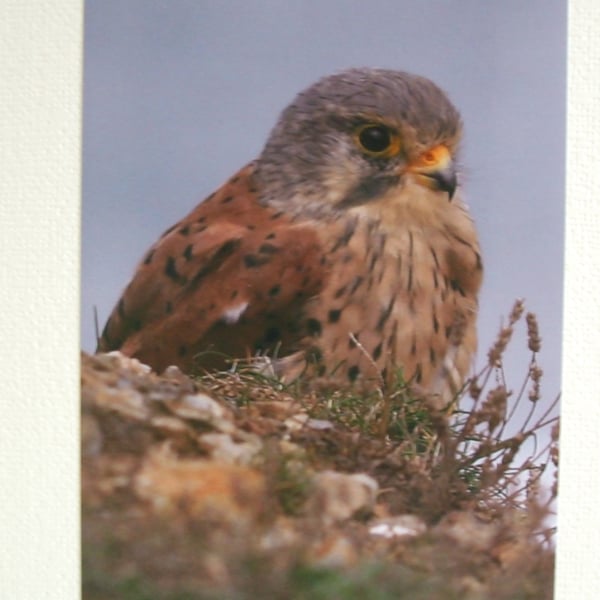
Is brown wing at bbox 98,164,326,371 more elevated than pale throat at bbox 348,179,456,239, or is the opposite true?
pale throat at bbox 348,179,456,239

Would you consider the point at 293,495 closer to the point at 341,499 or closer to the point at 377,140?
the point at 341,499

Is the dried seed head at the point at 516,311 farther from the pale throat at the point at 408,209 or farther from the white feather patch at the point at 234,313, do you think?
the white feather patch at the point at 234,313

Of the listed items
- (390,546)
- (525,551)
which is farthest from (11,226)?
(525,551)

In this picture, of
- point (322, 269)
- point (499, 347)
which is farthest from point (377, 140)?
point (499, 347)

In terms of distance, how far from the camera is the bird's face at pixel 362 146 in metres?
0.96

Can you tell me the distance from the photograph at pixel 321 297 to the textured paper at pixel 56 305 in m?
0.03

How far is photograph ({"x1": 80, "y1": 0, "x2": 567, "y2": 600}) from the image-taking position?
3.17ft

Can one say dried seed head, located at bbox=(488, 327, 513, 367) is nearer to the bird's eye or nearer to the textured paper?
the textured paper

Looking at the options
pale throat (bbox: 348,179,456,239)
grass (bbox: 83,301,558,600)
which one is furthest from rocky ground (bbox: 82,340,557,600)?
pale throat (bbox: 348,179,456,239)

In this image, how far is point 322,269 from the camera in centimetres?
99

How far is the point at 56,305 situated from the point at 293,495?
0.35 metres

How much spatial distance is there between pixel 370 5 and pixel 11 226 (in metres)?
0.48

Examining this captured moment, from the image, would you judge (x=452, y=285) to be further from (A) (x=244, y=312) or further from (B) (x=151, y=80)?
(B) (x=151, y=80)

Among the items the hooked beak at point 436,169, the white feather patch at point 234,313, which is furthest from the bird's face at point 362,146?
the white feather patch at point 234,313
